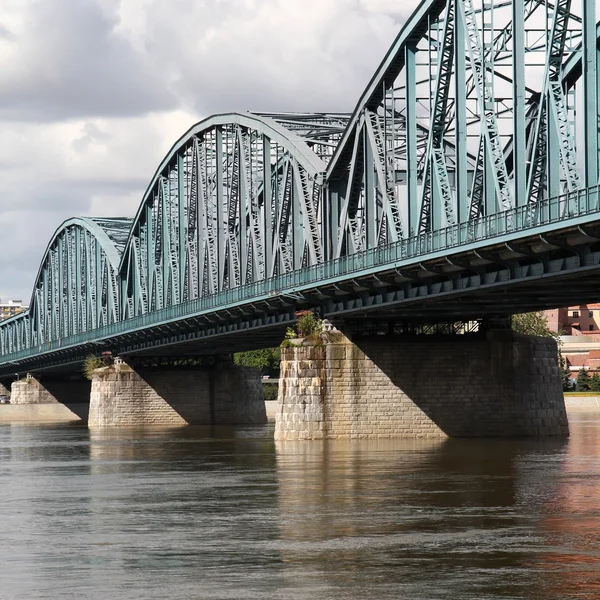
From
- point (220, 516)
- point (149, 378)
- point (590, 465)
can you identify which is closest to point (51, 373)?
point (149, 378)

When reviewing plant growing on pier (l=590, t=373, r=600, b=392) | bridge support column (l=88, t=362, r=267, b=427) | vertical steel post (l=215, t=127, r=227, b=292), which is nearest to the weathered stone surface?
bridge support column (l=88, t=362, r=267, b=427)

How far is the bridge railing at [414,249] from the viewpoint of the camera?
4616 cm

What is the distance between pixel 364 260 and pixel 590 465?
57.8 ft

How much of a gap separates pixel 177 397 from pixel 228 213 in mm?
21853

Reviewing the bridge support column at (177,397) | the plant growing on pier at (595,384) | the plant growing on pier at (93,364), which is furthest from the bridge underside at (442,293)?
the plant growing on pier at (595,384)

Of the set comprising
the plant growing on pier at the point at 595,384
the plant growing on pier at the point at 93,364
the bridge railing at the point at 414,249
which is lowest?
the plant growing on pier at the point at 595,384

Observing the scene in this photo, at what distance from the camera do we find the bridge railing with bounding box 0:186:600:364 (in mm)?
46156

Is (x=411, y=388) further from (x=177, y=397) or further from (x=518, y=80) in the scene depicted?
(x=177, y=397)

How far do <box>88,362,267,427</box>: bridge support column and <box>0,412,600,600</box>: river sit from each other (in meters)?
53.1

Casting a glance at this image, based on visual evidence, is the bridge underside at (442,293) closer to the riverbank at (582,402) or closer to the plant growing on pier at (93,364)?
the plant growing on pier at (93,364)

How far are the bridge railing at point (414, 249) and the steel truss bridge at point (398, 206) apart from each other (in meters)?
0.14

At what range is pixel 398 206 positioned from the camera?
222 ft

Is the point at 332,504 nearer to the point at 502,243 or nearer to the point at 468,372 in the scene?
the point at 502,243

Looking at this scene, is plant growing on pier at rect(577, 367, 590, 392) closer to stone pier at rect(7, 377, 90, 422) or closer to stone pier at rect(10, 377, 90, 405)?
stone pier at rect(7, 377, 90, 422)
